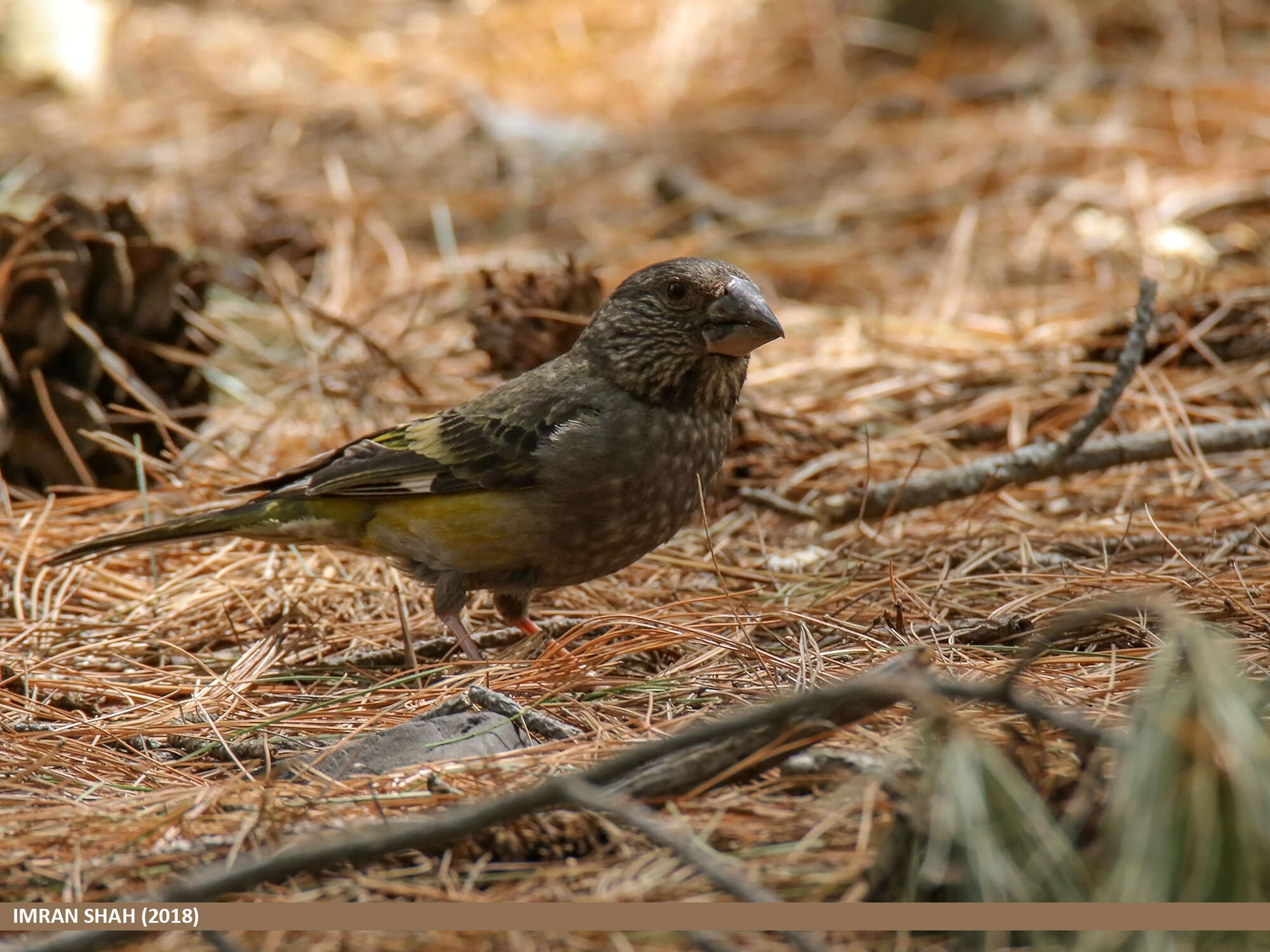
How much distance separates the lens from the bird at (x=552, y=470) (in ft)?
11.9

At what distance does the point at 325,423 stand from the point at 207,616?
5.39ft

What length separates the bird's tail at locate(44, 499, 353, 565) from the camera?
3.84m

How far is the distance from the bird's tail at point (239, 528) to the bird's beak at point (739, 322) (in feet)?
4.39

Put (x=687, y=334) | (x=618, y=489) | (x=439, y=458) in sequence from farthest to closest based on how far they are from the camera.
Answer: (x=439, y=458), (x=687, y=334), (x=618, y=489)

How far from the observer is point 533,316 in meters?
4.77

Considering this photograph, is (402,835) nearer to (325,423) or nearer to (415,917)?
(415,917)

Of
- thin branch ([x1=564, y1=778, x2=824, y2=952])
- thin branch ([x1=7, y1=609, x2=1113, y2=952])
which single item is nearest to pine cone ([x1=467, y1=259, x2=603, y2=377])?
thin branch ([x1=7, y1=609, x2=1113, y2=952])

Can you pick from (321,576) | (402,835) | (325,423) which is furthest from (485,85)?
(402,835)

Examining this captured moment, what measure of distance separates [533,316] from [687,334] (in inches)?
46.8

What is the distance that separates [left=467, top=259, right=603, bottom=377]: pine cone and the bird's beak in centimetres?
114

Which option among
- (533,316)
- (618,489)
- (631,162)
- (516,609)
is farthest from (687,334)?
(631,162)

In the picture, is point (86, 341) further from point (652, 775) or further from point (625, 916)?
point (625, 916)

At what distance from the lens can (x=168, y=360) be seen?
5.11m

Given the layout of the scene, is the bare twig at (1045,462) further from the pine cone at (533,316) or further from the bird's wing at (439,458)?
the pine cone at (533,316)
